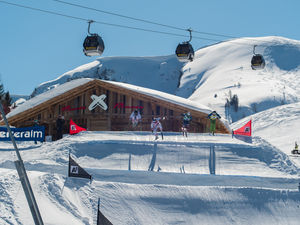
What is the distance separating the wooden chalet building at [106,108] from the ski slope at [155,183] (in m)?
6.62

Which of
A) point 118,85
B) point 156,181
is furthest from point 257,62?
point 118,85

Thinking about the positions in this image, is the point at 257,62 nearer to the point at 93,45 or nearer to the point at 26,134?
the point at 93,45

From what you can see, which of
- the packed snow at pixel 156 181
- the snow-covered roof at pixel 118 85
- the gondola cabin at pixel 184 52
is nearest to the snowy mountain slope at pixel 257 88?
the snow-covered roof at pixel 118 85

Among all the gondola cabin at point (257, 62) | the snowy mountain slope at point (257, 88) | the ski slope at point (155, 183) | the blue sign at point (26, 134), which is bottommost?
the ski slope at point (155, 183)

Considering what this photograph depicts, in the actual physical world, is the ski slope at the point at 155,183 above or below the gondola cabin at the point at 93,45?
below

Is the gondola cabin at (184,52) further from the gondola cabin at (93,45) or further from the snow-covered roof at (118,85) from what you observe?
the snow-covered roof at (118,85)

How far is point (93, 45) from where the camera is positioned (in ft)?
63.2

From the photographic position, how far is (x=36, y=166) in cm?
1792

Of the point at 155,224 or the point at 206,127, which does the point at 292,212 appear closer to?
the point at 155,224

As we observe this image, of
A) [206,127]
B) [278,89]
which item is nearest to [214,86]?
[278,89]

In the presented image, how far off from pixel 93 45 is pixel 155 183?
685 cm

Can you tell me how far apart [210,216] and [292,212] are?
313 centimetres

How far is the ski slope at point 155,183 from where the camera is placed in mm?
14242

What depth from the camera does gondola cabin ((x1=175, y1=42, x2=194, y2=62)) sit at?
2036 centimetres
